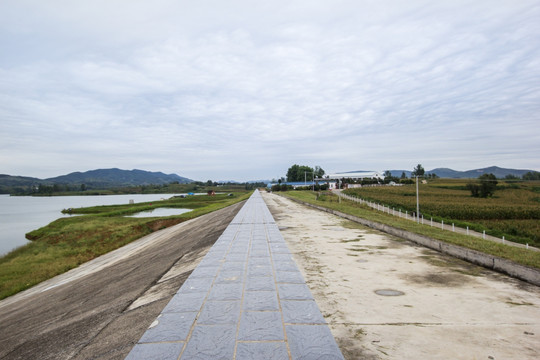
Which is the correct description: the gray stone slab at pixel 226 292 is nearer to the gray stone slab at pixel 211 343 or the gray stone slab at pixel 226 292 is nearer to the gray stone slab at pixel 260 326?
the gray stone slab at pixel 260 326

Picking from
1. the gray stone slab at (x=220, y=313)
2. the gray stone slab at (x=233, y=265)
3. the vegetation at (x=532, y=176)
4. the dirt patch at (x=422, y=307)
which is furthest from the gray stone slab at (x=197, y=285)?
the vegetation at (x=532, y=176)

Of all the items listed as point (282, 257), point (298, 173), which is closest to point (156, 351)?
point (282, 257)

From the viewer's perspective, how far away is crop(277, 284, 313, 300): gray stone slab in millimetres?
4805

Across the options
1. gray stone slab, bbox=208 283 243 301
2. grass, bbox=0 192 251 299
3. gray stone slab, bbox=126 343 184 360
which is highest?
gray stone slab, bbox=208 283 243 301

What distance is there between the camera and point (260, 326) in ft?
12.6

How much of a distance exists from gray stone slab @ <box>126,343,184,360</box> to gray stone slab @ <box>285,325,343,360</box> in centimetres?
125

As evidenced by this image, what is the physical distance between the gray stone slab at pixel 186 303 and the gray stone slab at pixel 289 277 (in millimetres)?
1494

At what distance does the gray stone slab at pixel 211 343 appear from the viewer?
10.5 feet

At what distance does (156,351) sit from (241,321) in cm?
109

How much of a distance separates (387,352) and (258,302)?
1.94 meters

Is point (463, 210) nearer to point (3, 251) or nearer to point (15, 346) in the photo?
point (15, 346)

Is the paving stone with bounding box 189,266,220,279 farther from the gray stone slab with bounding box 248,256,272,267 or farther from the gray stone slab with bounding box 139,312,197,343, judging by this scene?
the gray stone slab with bounding box 139,312,197,343

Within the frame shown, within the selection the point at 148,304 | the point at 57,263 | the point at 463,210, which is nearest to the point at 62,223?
the point at 57,263

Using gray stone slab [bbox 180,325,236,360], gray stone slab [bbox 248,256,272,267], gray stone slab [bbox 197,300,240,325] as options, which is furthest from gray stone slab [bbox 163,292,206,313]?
gray stone slab [bbox 248,256,272,267]
